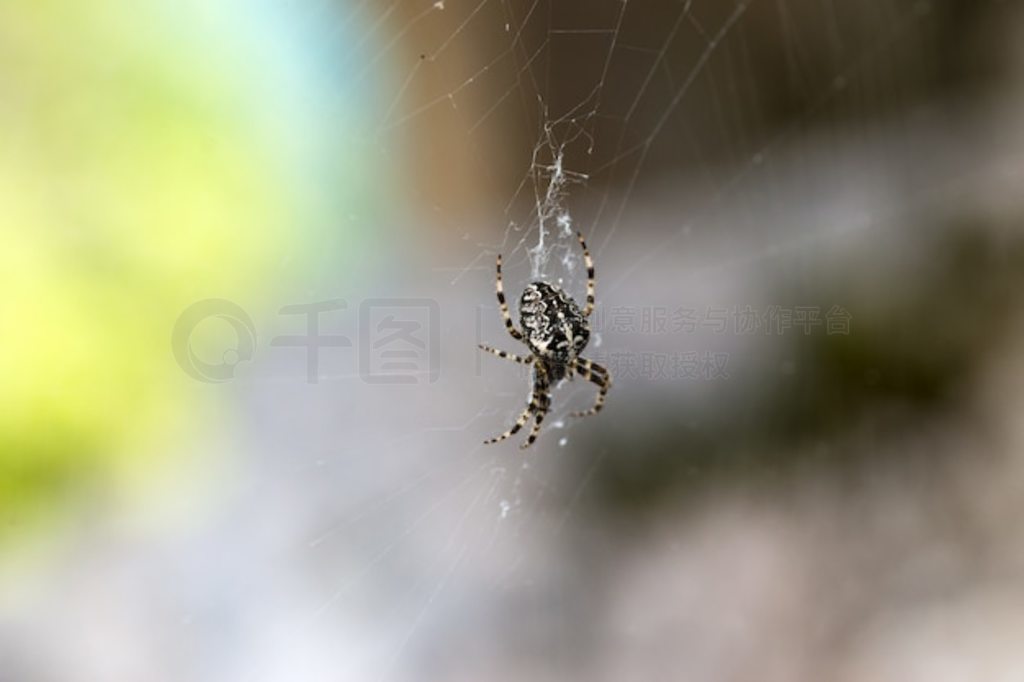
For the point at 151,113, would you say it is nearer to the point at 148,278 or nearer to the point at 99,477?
the point at 148,278

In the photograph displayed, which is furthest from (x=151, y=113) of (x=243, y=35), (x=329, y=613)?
(x=329, y=613)

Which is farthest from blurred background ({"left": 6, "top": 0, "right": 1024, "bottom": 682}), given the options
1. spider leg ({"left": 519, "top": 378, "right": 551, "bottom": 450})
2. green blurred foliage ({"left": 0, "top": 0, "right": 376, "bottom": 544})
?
spider leg ({"left": 519, "top": 378, "right": 551, "bottom": 450})

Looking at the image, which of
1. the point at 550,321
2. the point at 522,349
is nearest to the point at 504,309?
the point at 550,321

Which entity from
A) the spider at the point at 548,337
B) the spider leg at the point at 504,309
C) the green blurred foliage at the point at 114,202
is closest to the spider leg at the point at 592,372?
the spider at the point at 548,337

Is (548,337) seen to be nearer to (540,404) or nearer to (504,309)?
(504,309)

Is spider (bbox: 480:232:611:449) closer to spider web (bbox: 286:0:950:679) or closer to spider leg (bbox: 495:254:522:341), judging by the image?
spider leg (bbox: 495:254:522:341)

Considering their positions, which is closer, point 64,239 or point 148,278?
point 64,239

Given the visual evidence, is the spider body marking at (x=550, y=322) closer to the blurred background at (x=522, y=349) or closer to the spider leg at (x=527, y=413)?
the spider leg at (x=527, y=413)
